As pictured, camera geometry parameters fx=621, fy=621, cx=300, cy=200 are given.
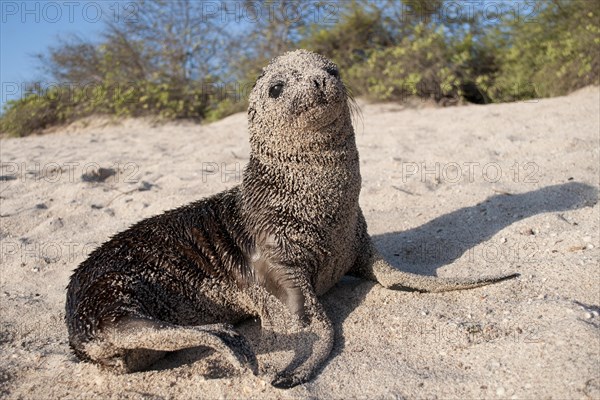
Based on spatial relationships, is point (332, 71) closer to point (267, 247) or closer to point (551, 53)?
point (267, 247)

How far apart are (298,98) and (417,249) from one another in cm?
178

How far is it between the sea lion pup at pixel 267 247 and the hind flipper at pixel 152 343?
12mm

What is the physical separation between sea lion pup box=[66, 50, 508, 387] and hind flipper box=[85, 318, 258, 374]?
0.04 ft

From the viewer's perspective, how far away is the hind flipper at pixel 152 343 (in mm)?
2570

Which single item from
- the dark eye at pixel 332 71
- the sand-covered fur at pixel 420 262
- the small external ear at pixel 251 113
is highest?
the dark eye at pixel 332 71

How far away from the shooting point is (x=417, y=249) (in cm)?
437

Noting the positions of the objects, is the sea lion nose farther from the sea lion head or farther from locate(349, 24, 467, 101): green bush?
locate(349, 24, 467, 101): green bush

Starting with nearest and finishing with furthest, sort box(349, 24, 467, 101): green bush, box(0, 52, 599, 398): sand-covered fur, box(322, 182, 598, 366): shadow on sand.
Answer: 1. box(0, 52, 599, 398): sand-covered fur
2. box(322, 182, 598, 366): shadow on sand
3. box(349, 24, 467, 101): green bush

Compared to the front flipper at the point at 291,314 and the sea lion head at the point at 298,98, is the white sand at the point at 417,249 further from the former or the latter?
the sea lion head at the point at 298,98

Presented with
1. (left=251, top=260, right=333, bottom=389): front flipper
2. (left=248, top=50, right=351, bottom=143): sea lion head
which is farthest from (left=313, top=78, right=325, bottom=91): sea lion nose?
(left=251, top=260, right=333, bottom=389): front flipper

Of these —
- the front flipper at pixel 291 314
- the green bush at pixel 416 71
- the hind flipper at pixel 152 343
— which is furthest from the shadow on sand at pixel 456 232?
the green bush at pixel 416 71

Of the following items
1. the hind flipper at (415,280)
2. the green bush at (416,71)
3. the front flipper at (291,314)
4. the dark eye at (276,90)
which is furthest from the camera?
the green bush at (416,71)

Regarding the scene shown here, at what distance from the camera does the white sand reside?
2723 millimetres

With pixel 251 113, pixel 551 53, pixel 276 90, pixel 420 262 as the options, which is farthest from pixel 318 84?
pixel 551 53
